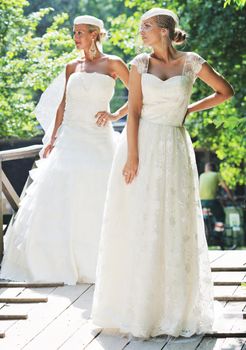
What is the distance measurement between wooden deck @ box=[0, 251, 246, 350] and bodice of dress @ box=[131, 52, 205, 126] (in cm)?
123

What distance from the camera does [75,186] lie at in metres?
6.96

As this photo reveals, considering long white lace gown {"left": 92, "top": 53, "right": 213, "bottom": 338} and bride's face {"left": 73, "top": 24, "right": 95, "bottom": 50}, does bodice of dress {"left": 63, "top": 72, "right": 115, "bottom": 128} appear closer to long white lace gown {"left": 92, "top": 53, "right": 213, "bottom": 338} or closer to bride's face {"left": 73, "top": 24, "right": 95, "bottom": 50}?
bride's face {"left": 73, "top": 24, "right": 95, "bottom": 50}

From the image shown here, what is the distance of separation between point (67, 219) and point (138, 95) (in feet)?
6.57

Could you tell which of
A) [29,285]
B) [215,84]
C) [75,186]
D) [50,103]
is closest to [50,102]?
[50,103]

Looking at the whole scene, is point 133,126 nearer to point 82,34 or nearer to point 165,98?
point 165,98

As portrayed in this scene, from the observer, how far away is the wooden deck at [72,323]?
4.91m

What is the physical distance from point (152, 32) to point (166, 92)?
0.35 metres

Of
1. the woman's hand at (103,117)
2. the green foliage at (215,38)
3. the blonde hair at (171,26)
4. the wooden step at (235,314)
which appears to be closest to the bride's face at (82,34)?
the woman's hand at (103,117)

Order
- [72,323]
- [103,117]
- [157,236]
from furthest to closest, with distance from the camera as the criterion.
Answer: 1. [103,117]
2. [72,323]
3. [157,236]

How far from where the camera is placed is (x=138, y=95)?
Result: 16.9 feet

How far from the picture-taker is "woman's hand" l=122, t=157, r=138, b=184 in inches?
201

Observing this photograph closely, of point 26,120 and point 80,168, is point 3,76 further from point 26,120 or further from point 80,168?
point 80,168

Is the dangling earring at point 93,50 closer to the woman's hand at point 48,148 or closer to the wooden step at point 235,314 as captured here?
the woman's hand at point 48,148

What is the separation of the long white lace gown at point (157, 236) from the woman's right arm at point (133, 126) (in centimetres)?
4
